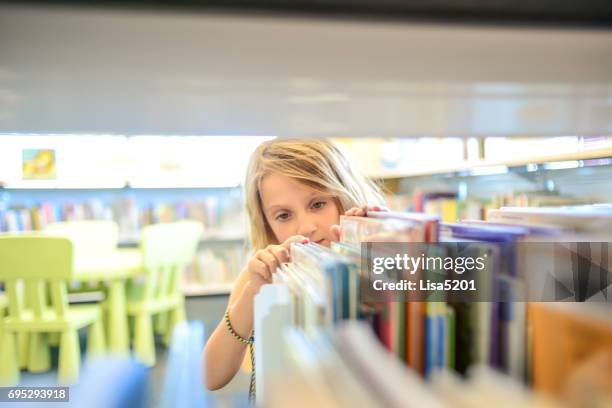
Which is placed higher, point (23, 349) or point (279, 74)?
point (279, 74)

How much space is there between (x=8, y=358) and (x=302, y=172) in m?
2.29

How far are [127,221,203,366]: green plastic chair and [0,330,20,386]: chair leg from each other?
2.11 feet

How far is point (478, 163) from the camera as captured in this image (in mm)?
2699

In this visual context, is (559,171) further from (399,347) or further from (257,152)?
(399,347)

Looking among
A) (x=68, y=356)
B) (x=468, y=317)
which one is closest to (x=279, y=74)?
(x=468, y=317)

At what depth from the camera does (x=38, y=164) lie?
3.83 meters

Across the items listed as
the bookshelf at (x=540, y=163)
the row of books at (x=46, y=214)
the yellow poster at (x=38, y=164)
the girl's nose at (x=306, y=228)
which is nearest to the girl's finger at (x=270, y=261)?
the girl's nose at (x=306, y=228)

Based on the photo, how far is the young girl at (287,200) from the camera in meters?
0.93

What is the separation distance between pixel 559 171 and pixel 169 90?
294 centimetres

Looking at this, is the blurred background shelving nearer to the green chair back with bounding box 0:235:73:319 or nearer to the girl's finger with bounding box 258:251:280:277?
the green chair back with bounding box 0:235:73:319

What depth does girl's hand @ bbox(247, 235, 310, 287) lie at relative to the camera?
0.73 metres

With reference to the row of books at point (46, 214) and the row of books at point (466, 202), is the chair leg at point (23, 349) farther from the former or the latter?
the row of books at point (466, 202)

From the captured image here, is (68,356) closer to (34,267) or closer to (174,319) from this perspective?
(34,267)

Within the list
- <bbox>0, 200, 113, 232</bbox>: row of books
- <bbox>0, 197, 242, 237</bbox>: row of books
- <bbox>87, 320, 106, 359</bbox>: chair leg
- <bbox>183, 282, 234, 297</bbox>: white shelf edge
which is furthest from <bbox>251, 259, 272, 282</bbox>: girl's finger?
<bbox>0, 200, 113, 232</bbox>: row of books
